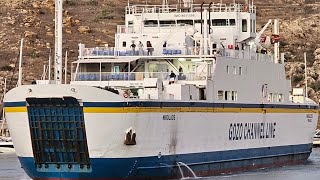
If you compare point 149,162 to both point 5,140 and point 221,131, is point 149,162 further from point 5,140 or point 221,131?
point 5,140

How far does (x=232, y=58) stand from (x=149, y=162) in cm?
887

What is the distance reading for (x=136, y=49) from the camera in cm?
5359

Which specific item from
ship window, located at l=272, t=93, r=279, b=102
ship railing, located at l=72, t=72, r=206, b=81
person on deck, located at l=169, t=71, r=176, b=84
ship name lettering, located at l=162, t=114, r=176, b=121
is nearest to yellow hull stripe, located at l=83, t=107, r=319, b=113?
ship name lettering, located at l=162, t=114, r=176, b=121

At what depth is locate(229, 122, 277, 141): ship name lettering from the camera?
5484 centimetres

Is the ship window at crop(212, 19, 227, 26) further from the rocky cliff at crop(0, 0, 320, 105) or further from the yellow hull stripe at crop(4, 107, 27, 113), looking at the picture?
the rocky cliff at crop(0, 0, 320, 105)

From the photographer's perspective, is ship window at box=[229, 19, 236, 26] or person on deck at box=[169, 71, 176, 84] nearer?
person on deck at box=[169, 71, 176, 84]

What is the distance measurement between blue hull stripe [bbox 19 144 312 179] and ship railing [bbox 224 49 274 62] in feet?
13.8

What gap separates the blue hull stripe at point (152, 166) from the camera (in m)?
46.6

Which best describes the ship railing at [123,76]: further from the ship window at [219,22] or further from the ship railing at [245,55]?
the ship window at [219,22]

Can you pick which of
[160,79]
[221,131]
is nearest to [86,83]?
[160,79]

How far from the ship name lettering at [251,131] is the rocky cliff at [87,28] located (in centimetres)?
4403

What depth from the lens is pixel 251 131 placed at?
186 feet

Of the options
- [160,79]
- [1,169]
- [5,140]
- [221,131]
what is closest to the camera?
[160,79]

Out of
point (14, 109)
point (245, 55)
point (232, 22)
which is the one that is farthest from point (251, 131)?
point (14, 109)
